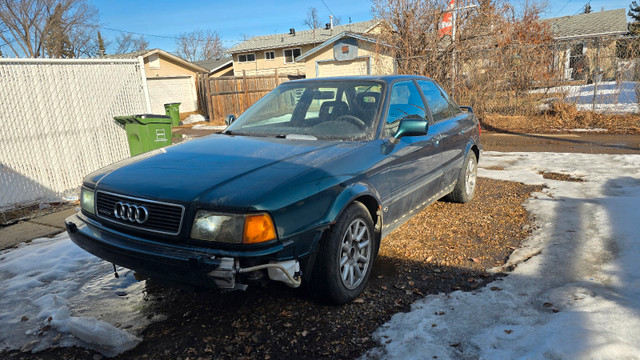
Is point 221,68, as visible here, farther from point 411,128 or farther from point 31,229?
point 411,128

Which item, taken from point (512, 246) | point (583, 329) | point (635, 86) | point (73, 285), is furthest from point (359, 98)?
point (635, 86)

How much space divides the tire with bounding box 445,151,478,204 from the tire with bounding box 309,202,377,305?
7.83ft

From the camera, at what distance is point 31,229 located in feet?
17.6

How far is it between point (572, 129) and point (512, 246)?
31.3ft

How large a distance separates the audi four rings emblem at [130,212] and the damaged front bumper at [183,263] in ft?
0.39

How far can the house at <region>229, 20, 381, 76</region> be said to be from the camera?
34.5m

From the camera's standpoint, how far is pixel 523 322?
9.10 feet

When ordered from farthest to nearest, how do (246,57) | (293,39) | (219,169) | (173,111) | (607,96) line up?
(246,57) < (293,39) < (173,111) < (607,96) < (219,169)

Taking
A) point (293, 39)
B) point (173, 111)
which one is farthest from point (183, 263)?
point (293, 39)

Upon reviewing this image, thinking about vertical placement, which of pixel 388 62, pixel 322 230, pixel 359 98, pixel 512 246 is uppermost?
pixel 388 62

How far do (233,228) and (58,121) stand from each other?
5949mm

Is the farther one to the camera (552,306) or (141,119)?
(141,119)

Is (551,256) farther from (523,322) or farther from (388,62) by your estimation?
(388,62)

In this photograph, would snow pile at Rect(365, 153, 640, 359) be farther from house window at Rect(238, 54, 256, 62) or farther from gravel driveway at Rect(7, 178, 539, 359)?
house window at Rect(238, 54, 256, 62)
